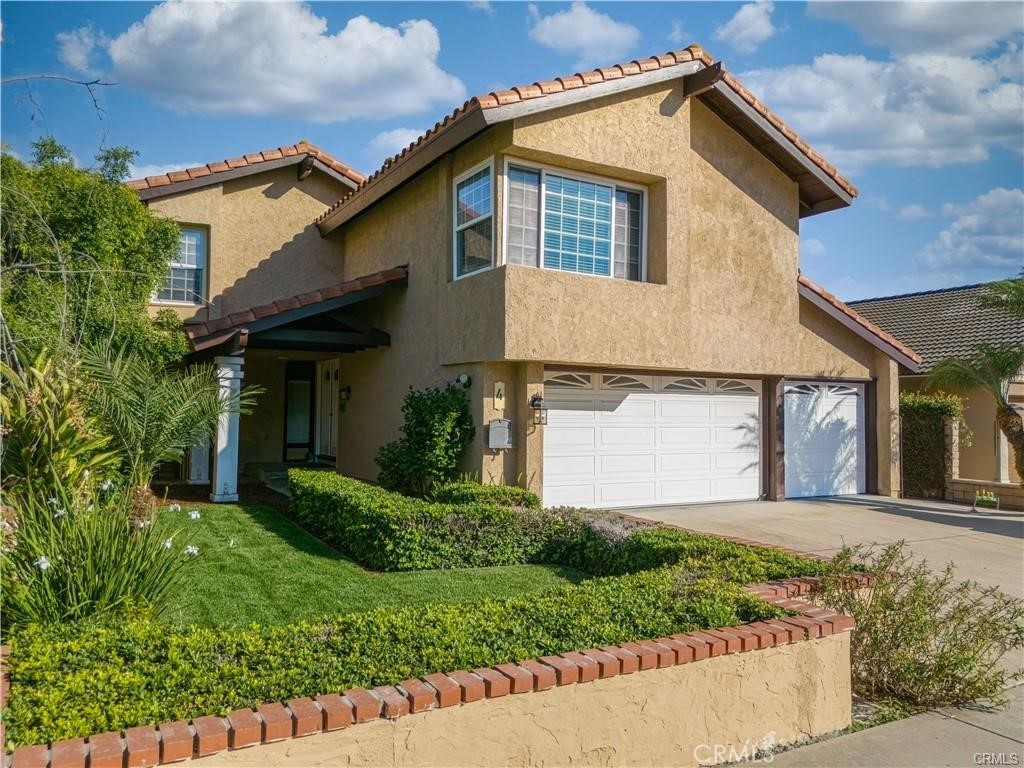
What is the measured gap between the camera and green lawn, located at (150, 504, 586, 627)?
263 inches

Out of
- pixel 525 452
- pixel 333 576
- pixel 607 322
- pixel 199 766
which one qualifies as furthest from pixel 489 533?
pixel 199 766

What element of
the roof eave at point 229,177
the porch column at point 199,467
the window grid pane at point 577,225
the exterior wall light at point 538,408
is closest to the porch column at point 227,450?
the porch column at point 199,467

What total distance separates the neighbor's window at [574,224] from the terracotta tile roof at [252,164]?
7468 mm

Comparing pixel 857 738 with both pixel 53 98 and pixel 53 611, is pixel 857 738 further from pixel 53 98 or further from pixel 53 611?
pixel 53 98

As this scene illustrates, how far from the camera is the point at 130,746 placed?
3303mm

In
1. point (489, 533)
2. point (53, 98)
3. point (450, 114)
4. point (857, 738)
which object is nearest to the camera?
point (857, 738)

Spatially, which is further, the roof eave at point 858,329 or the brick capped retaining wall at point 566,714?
the roof eave at point 858,329

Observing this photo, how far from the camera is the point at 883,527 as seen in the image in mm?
12711

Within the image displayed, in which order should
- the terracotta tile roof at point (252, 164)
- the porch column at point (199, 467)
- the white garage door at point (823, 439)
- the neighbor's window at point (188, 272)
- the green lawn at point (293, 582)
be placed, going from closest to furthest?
the green lawn at point (293, 582) < the porch column at point (199, 467) < the terracotta tile roof at point (252, 164) < the white garage door at point (823, 439) < the neighbor's window at point (188, 272)

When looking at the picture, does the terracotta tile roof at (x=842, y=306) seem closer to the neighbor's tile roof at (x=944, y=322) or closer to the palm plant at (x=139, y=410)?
the neighbor's tile roof at (x=944, y=322)

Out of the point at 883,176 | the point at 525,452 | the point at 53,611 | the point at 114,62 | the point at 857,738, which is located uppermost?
the point at 883,176

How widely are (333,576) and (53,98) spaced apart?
5.29 meters

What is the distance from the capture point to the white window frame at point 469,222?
1166 cm

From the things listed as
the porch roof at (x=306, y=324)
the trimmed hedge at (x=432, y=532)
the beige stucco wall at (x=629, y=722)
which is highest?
the porch roof at (x=306, y=324)
